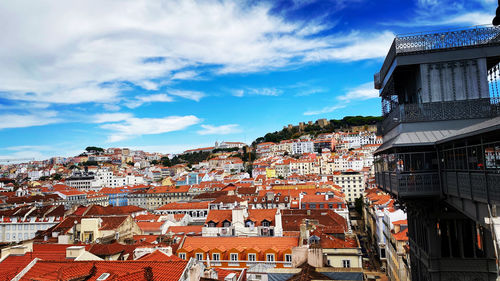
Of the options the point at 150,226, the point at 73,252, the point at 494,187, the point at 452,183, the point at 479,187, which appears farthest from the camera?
the point at 150,226

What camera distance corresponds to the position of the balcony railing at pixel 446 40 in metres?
10.5

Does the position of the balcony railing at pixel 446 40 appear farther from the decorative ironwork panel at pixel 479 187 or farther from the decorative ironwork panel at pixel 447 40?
the decorative ironwork panel at pixel 479 187

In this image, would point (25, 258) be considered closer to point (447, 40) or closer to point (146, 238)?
point (146, 238)

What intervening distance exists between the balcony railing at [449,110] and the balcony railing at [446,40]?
1.64 m

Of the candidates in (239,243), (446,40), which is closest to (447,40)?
(446,40)

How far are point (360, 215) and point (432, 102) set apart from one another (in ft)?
208

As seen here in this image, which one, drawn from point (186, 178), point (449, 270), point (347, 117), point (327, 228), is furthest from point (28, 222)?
point (347, 117)

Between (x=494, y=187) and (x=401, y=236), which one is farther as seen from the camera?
(x=401, y=236)

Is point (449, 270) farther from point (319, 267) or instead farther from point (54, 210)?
point (54, 210)

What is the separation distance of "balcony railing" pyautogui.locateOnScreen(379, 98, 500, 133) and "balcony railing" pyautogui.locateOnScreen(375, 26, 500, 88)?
1.64 metres

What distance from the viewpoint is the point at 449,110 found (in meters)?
10.5

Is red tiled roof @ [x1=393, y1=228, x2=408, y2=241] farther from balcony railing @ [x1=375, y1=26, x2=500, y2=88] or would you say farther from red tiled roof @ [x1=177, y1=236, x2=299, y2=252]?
balcony railing @ [x1=375, y1=26, x2=500, y2=88]

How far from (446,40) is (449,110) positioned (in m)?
2.12

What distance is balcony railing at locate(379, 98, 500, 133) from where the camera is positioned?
1026cm
